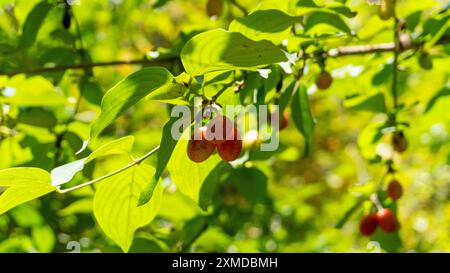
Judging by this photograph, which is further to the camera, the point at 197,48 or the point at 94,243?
the point at 94,243

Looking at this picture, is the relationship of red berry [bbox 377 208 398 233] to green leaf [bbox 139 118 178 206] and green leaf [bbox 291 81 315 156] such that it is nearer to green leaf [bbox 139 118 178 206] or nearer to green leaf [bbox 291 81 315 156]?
green leaf [bbox 291 81 315 156]

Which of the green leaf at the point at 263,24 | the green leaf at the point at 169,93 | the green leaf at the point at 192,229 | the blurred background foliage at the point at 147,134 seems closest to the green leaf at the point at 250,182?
the blurred background foliage at the point at 147,134

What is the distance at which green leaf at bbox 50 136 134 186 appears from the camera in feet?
3.06

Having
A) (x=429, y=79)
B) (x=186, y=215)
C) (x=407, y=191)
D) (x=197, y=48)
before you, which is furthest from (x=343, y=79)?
(x=407, y=191)

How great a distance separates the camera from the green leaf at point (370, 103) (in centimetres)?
170

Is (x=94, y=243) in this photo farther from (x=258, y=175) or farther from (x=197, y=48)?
(x=197, y=48)

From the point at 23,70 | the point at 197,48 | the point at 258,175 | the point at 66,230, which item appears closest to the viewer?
the point at 197,48

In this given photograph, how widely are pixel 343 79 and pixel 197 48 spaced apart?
99cm

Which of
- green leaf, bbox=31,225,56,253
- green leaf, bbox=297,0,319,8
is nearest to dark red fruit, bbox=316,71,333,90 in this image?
green leaf, bbox=297,0,319,8

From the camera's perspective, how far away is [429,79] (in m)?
3.26

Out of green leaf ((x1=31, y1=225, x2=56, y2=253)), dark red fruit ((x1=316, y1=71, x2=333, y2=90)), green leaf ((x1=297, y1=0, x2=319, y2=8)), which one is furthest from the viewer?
green leaf ((x1=31, y1=225, x2=56, y2=253))

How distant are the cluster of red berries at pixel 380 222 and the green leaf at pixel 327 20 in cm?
54

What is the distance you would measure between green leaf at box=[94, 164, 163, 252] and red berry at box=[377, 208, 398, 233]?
69 cm

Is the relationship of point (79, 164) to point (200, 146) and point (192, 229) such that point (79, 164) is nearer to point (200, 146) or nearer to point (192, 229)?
point (200, 146)
